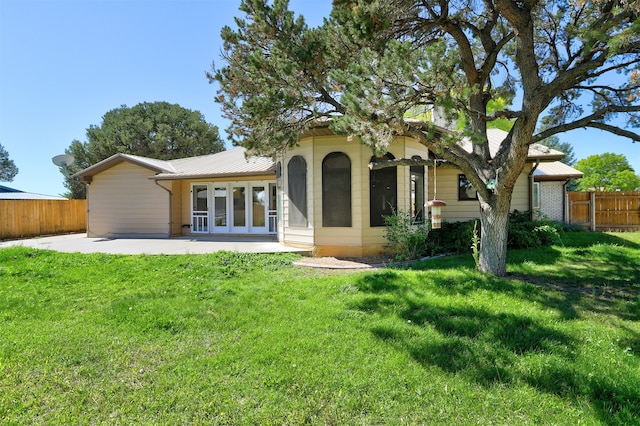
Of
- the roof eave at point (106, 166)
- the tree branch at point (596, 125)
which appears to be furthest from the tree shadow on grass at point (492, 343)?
the roof eave at point (106, 166)

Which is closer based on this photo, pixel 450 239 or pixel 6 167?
pixel 450 239

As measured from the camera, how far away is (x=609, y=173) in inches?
1142

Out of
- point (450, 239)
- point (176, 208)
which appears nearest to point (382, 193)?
point (450, 239)

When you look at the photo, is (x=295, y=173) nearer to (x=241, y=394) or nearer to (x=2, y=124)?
(x=241, y=394)

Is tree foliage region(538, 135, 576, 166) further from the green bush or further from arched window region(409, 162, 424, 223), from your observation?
the green bush

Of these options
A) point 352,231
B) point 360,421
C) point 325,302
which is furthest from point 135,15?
point 360,421

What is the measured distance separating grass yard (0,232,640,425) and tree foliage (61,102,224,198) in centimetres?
2547

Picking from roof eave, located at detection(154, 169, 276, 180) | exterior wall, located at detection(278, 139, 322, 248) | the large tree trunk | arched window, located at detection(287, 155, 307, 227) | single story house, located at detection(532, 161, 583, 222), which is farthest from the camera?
single story house, located at detection(532, 161, 583, 222)

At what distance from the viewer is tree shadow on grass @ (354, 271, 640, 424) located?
8.55 ft

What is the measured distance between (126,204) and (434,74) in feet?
45.6

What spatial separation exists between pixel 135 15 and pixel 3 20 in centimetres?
340

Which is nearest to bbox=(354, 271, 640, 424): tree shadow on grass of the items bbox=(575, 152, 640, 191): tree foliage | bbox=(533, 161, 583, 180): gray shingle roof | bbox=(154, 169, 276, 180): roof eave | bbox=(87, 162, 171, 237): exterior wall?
bbox=(154, 169, 276, 180): roof eave

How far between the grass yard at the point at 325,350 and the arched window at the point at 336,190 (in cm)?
298

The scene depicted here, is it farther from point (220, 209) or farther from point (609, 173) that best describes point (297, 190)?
point (609, 173)
